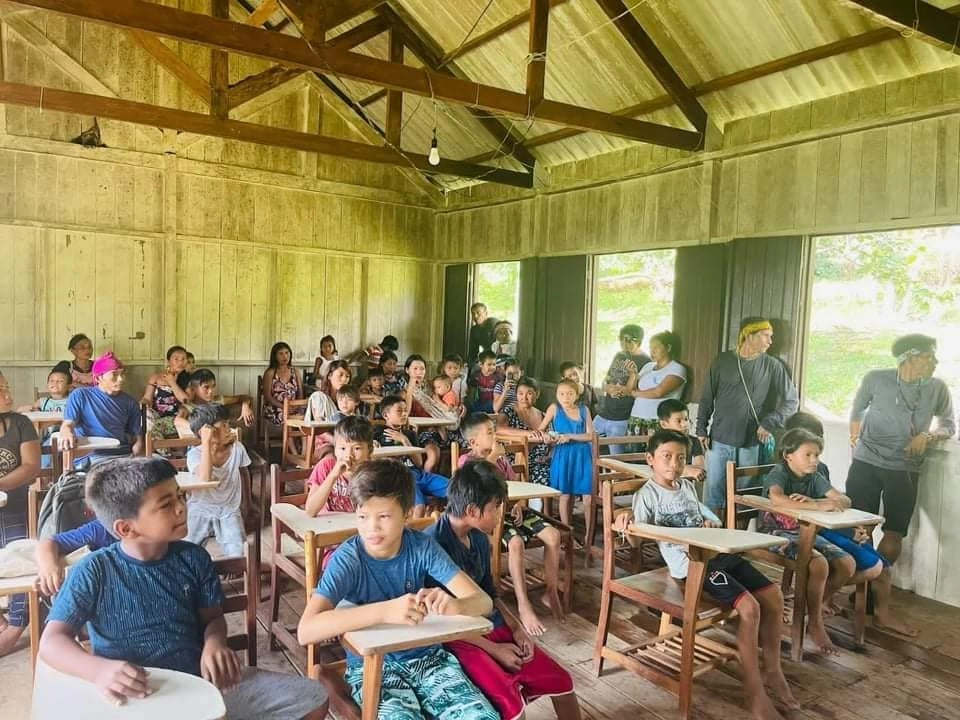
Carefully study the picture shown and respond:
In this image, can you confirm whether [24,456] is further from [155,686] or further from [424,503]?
[155,686]

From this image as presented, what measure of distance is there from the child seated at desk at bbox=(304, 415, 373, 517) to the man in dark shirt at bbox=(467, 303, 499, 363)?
500 centimetres

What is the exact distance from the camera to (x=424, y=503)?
3.72 metres

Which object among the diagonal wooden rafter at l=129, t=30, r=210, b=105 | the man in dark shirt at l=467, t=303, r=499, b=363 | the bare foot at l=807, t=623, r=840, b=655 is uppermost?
the diagonal wooden rafter at l=129, t=30, r=210, b=105

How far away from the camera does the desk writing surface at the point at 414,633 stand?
68.2 inches

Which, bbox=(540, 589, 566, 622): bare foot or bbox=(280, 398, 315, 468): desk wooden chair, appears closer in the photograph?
bbox=(540, 589, 566, 622): bare foot

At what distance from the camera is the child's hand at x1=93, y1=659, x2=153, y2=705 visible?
1496 millimetres

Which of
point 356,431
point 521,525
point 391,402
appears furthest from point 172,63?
point 521,525

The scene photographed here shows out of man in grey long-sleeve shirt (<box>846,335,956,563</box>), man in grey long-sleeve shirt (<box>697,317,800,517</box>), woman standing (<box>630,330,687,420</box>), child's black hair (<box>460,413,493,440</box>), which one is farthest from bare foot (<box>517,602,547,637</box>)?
woman standing (<box>630,330,687,420</box>)

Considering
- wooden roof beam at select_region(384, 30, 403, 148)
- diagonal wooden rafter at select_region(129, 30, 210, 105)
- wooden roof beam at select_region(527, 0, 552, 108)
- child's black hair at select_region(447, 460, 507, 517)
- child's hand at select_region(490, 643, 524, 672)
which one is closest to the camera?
child's hand at select_region(490, 643, 524, 672)

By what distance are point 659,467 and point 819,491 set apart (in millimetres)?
1129

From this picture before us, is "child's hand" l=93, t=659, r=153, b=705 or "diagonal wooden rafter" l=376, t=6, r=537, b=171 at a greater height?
"diagonal wooden rafter" l=376, t=6, r=537, b=171

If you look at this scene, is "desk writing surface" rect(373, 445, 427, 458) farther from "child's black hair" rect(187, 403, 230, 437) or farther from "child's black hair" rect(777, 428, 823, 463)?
"child's black hair" rect(777, 428, 823, 463)

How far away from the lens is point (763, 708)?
281 centimetres

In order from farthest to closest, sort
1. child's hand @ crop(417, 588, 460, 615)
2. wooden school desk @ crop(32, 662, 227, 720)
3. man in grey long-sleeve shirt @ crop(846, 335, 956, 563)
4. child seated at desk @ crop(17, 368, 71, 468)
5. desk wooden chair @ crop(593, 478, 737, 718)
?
child seated at desk @ crop(17, 368, 71, 468) < man in grey long-sleeve shirt @ crop(846, 335, 956, 563) < desk wooden chair @ crop(593, 478, 737, 718) < child's hand @ crop(417, 588, 460, 615) < wooden school desk @ crop(32, 662, 227, 720)
